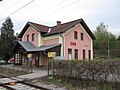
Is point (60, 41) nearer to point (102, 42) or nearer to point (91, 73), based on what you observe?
point (91, 73)

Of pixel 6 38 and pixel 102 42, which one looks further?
pixel 102 42

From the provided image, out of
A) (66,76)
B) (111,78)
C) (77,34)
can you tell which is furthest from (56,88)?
(77,34)

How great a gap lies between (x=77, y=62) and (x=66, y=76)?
1806mm

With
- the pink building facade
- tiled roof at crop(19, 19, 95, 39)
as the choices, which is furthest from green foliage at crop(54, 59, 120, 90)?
tiled roof at crop(19, 19, 95, 39)

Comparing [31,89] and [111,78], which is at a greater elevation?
[111,78]

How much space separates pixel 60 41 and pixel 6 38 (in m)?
17.6

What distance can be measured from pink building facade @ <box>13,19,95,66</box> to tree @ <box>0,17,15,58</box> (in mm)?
7083

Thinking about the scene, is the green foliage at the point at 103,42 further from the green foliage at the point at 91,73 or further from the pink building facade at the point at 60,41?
the green foliage at the point at 91,73

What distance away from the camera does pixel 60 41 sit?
86.3ft

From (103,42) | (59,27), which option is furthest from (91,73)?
(103,42)

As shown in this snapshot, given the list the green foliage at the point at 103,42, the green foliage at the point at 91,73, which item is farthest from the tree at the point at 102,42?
the green foliage at the point at 91,73

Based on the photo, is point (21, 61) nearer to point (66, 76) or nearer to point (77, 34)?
point (77, 34)

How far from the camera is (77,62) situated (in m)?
13.1

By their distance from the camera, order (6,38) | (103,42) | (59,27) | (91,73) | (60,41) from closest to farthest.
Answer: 1. (91,73)
2. (60,41)
3. (59,27)
4. (6,38)
5. (103,42)
